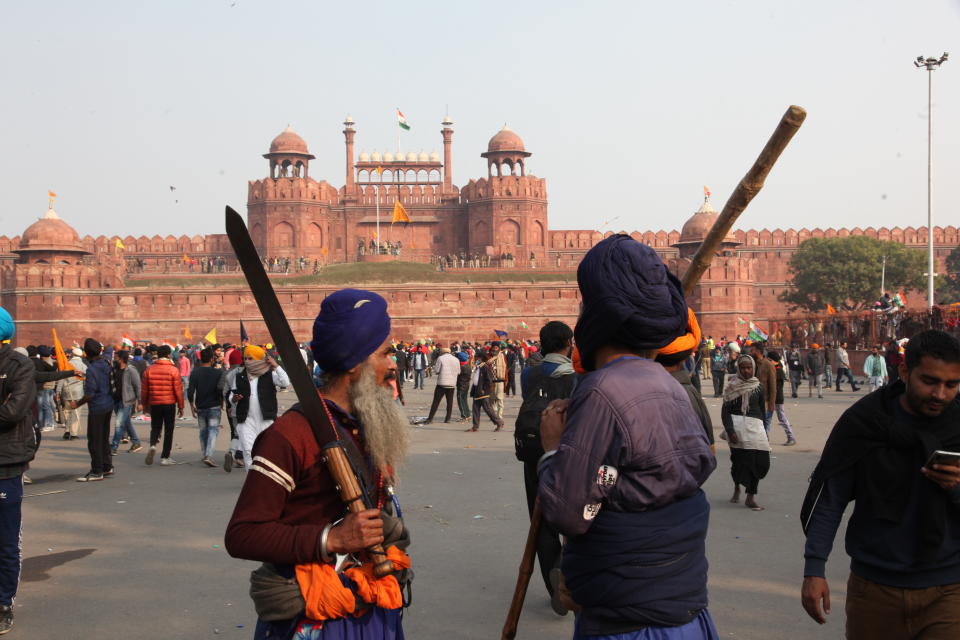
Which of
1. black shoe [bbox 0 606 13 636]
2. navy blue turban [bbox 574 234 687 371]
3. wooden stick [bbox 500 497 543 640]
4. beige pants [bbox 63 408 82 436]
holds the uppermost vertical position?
navy blue turban [bbox 574 234 687 371]

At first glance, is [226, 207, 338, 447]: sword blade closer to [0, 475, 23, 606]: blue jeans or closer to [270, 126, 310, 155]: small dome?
[0, 475, 23, 606]: blue jeans

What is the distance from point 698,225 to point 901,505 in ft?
137

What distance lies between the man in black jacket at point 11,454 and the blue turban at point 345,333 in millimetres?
2177

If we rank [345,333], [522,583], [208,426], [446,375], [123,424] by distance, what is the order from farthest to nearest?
1. [446,375]
2. [123,424]
3. [208,426]
4. [345,333]
5. [522,583]

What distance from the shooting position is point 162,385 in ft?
27.1

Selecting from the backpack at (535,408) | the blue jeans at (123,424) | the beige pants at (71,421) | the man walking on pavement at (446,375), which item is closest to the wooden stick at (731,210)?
the backpack at (535,408)

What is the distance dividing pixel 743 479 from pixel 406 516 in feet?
7.12

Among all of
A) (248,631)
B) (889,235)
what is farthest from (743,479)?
(889,235)

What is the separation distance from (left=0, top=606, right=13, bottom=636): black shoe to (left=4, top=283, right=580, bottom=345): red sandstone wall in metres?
32.8

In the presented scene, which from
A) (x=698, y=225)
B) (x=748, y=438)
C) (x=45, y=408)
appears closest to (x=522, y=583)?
(x=748, y=438)

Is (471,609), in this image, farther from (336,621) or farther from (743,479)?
(743,479)

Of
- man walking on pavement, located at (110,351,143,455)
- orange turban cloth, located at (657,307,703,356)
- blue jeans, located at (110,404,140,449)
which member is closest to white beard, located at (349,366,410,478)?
orange turban cloth, located at (657,307,703,356)

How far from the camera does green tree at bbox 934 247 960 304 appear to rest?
151 ft

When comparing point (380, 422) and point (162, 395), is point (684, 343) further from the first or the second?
point (162, 395)
